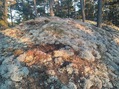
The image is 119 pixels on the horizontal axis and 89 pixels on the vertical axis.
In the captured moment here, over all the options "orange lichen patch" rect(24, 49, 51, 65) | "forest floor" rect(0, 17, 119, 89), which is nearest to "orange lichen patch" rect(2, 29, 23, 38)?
"forest floor" rect(0, 17, 119, 89)

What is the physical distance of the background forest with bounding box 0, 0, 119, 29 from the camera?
30.0 m

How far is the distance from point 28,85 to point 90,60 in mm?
3595

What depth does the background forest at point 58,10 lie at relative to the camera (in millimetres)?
30000

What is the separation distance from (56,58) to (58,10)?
993 inches

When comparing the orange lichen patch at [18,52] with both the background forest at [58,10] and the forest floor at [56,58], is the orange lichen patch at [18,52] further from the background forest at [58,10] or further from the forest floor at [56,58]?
the background forest at [58,10]

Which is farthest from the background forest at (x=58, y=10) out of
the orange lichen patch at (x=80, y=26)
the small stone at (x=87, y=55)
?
the small stone at (x=87, y=55)

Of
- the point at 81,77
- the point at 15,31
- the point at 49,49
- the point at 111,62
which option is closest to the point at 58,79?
the point at 81,77

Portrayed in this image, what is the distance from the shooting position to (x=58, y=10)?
3706 centimetres

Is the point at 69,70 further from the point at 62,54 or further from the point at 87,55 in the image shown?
the point at 87,55

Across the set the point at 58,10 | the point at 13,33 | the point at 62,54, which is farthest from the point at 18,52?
the point at 58,10

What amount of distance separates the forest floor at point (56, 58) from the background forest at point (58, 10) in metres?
11.9

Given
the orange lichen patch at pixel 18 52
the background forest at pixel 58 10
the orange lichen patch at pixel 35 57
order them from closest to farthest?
the orange lichen patch at pixel 35 57 → the orange lichen patch at pixel 18 52 → the background forest at pixel 58 10

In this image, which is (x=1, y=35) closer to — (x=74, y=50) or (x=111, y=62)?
(x=74, y=50)

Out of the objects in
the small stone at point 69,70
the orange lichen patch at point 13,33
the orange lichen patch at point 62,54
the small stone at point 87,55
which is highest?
the orange lichen patch at point 13,33
